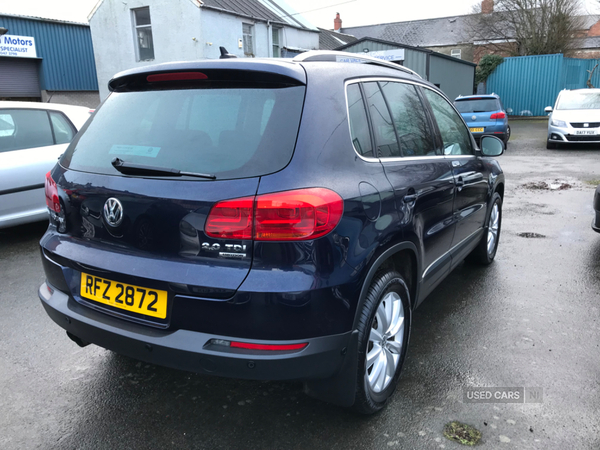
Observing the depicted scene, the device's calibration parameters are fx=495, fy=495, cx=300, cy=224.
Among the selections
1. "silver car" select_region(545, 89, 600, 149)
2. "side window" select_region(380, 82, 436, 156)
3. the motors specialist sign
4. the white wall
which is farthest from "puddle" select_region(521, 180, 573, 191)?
the motors specialist sign

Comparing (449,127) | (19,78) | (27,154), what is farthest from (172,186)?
(19,78)

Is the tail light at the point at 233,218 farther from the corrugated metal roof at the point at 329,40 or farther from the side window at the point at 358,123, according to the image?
the corrugated metal roof at the point at 329,40

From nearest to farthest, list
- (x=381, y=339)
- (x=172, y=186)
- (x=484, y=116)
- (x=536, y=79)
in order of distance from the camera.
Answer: (x=172, y=186)
(x=381, y=339)
(x=484, y=116)
(x=536, y=79)

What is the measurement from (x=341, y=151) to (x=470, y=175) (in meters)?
1.91

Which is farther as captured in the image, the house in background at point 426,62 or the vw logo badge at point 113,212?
the house in background at point 426,62

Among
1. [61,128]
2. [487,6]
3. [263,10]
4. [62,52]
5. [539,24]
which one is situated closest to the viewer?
[61,128]

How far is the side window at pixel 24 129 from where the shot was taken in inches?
216

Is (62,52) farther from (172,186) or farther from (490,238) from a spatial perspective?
(172,186)

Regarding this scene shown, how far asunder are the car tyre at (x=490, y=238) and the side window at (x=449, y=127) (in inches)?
30.4

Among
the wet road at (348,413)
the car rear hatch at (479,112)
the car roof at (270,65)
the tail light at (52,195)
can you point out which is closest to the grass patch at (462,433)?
the wet road at (348,413)

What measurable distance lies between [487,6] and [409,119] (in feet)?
132

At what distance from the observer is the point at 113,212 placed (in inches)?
87.6

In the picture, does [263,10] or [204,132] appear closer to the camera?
[204,132]

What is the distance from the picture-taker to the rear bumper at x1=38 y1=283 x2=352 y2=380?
198 cm
